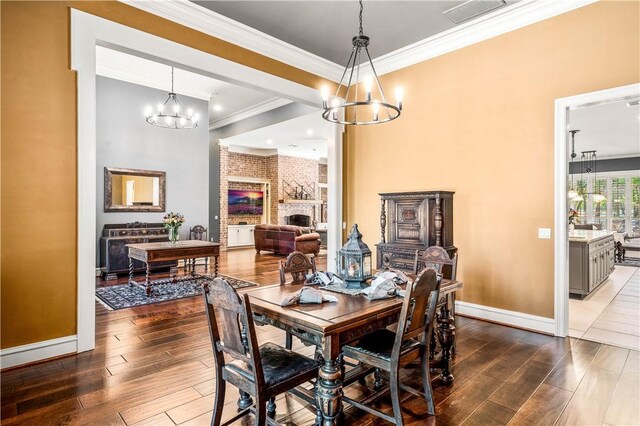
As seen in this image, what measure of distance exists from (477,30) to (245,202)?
9643 mm

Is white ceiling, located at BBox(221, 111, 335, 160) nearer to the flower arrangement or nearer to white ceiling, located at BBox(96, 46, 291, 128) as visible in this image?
white ceiling, located at BBox(96, 46, 291, 128)

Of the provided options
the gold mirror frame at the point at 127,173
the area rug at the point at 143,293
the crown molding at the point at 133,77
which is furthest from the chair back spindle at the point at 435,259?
the crown molding at the point at 133,77

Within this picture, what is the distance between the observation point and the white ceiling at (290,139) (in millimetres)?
8711

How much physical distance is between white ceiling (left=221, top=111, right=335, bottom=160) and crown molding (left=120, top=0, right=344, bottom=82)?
238 centimetres

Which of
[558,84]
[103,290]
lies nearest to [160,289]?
[103,290]

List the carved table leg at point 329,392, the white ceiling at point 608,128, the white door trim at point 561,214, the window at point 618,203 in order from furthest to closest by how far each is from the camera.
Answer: the window at point 618,203 → the white ceiling at point 608,128 → the white door trim at point 561,214 → the carved table leg at point 329,392

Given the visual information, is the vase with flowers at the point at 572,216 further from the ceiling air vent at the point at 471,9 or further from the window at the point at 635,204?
the ceiling air vent at the point at 471,9

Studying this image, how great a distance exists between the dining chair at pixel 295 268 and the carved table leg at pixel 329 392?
1.03 metres

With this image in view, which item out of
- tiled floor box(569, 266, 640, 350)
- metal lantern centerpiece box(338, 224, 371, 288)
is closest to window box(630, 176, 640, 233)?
tiled floor box(569, 266, 640, 350)

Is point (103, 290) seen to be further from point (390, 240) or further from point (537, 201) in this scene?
point (537, 201)

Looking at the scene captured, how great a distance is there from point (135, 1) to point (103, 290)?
4104 mm

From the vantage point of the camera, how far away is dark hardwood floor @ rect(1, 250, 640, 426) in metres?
2.19

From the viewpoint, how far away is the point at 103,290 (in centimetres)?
545

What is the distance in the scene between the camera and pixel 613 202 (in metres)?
11.4
